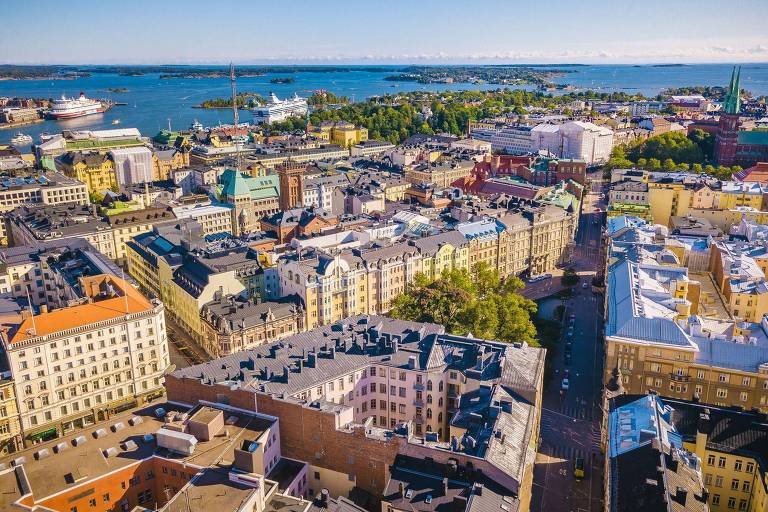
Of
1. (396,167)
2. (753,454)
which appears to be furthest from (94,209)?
(753,454)

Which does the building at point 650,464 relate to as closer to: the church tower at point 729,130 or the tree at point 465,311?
the tree at point 465,311

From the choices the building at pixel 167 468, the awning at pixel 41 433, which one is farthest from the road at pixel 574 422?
the awning at pixel 41 433

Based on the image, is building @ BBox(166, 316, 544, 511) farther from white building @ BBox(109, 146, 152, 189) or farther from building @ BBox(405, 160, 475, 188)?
white building @ BBox(109, 146, 152, 189)

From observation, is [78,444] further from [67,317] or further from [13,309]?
[13,309]

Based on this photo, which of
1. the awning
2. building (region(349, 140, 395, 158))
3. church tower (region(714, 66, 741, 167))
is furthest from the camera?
building (region(349, 140, 395, 158))

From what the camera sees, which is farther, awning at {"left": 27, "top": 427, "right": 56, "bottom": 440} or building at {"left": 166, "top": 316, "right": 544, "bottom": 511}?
awning at {"left": 27, "top": 427, "right": 56, "bottom": 440}

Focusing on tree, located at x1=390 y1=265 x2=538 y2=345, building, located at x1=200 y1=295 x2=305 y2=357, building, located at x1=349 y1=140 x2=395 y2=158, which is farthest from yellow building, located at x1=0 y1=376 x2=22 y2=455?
building, located at x1=349 y1=140 x2=395 y2=158
